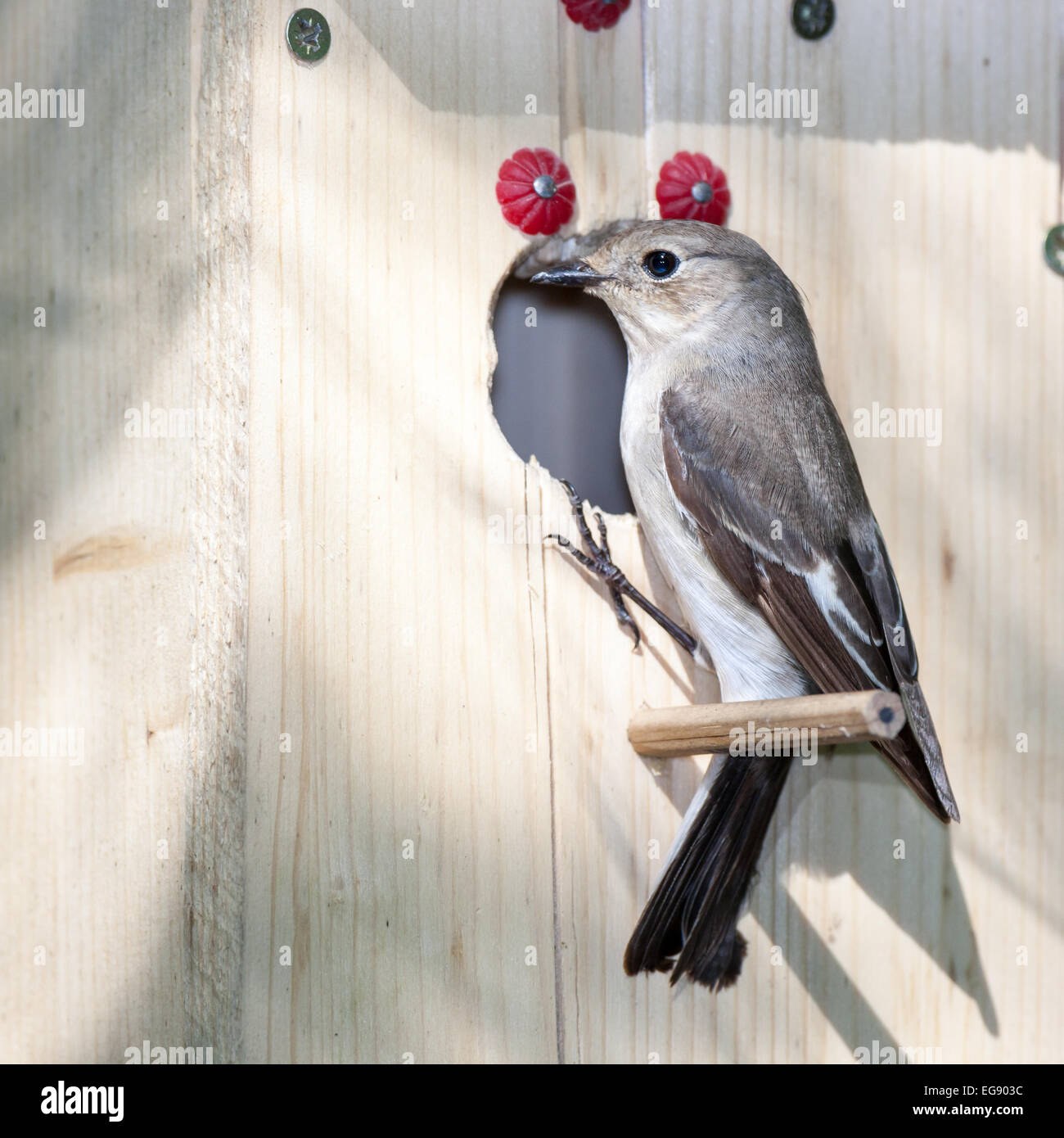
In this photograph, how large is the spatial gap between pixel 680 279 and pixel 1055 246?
83 cm

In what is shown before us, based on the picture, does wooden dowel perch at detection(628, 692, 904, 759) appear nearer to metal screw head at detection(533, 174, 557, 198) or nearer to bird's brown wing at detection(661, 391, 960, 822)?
bird's brown wing at detection(661, 391, 960, 822)

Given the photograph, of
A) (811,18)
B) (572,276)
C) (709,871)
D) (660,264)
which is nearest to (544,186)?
(572,276)

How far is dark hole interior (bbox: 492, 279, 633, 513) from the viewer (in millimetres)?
2875

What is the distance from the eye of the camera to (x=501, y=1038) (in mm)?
2605

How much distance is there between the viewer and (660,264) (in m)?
2.87

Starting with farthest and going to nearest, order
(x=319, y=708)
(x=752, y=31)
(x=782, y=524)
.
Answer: (x=752, y=31) < (x=782, y=524) < (x=319, y=708)

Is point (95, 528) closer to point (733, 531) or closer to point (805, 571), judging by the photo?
point (733, 531)

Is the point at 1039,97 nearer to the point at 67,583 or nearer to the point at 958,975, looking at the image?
the point at 958,975

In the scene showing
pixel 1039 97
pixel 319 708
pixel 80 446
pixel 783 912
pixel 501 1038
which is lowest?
pixel 501 1038

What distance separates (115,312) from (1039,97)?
1.98 metres

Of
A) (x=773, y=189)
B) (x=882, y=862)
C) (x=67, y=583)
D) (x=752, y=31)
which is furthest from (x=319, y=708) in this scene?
(x=752, y=31)

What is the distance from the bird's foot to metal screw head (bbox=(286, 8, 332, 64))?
2.98ft

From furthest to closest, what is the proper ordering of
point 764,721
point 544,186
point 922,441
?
1. point 922,441
2. point 544,186
3. point 764,721

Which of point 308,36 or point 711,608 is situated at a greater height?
point 308,36
